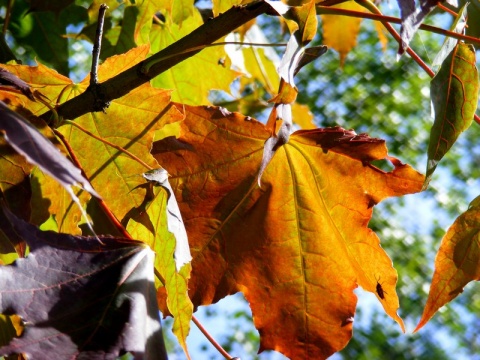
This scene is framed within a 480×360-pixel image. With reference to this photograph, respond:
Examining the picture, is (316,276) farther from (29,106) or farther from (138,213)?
(29,106)

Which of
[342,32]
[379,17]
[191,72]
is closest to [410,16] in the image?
[379,17]

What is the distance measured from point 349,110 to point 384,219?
0.93 metres

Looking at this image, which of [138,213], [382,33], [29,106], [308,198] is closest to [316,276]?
[308,198]

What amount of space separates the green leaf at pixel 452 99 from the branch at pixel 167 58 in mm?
151

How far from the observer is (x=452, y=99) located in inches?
23.0

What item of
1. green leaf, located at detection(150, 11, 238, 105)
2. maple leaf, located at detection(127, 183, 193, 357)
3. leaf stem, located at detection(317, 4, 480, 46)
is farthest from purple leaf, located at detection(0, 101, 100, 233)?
green leaf, located at detection(150, 11, 238, 105)

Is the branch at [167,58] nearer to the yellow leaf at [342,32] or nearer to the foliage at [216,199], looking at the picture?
the foliage at [216,199]

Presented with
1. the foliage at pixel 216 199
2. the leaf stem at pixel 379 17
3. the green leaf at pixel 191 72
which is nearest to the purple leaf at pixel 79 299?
the foliage at pixel 216 199

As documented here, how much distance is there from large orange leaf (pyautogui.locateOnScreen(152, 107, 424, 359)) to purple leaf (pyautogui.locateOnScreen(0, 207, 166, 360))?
Result: 0.13 metres

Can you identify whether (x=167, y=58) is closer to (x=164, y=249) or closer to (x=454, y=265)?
(x=164, y=249)

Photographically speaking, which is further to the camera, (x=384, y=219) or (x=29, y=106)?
(x=384, y=219)

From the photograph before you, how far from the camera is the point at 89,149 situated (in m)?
0.63

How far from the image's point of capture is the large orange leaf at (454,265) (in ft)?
2.07

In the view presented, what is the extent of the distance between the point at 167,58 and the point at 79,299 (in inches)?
7.5
